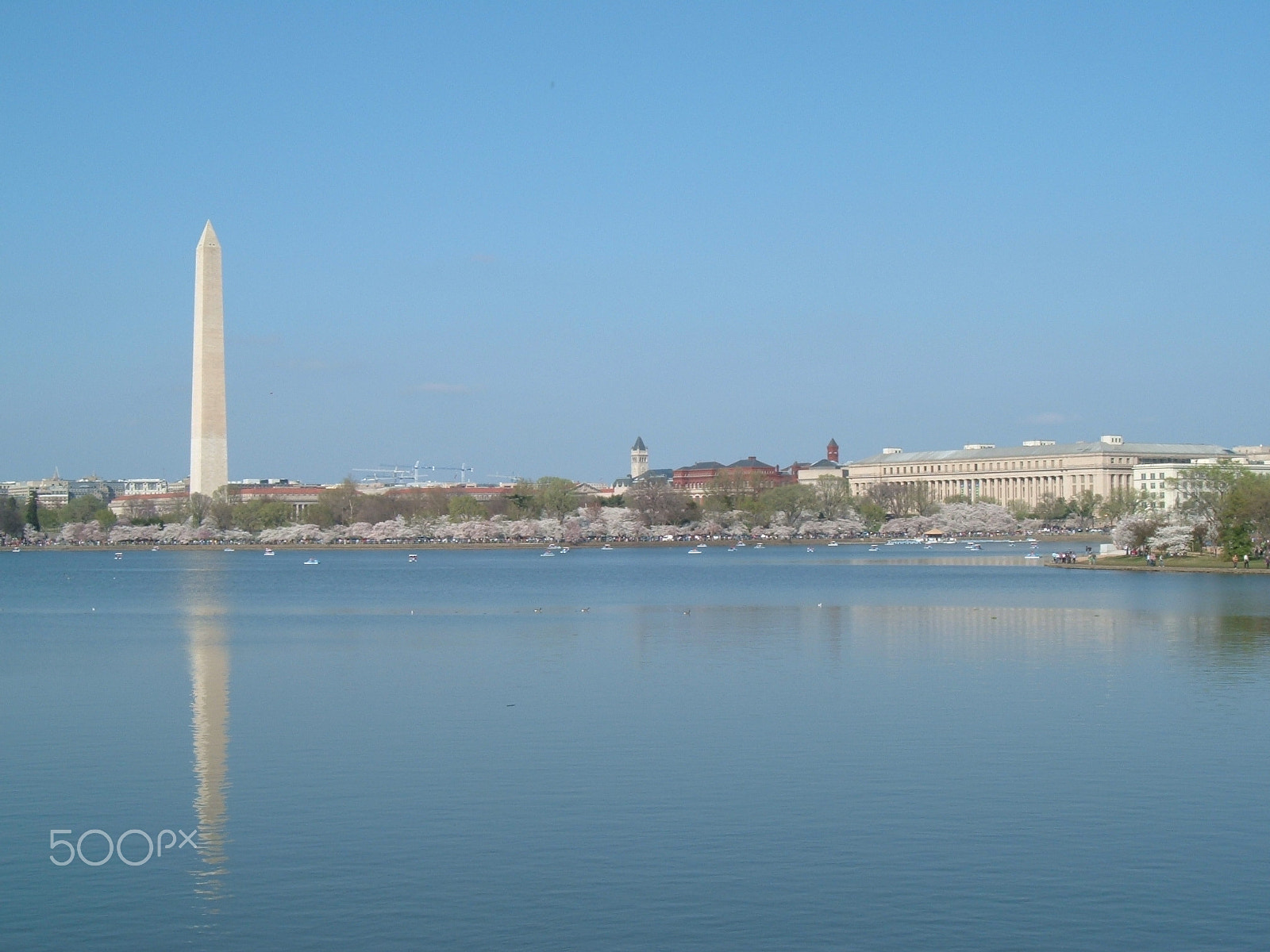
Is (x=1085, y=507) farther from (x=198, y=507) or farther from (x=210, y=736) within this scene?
(x=210, y=736)

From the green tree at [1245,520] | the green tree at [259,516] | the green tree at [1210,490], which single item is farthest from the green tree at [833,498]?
the green tree at [1245,520]

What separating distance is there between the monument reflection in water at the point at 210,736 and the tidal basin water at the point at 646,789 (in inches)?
2.2

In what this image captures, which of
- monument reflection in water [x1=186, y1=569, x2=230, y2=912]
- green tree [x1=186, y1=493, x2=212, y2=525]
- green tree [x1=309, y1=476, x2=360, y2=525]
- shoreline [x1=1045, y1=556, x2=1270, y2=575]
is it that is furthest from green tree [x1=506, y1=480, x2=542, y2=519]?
monument reflection in water [x1=186, y1=569, x2=230, y2=912]

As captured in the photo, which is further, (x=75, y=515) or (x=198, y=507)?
(x=75, y=515)

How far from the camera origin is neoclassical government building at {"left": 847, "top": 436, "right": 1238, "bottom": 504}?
128 metres

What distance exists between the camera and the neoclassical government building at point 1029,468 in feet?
421

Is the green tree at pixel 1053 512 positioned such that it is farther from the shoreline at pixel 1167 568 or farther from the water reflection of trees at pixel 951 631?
the water reflection of trees at pixel 951 631

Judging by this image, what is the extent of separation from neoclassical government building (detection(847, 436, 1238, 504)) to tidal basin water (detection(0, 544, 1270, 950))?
10135cm

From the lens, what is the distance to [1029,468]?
443 ft

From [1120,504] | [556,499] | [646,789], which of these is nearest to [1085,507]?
[1120,504]

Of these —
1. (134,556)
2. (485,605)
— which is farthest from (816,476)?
(485,605)

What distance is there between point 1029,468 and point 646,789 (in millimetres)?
125713

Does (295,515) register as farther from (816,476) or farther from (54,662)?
(54,662)

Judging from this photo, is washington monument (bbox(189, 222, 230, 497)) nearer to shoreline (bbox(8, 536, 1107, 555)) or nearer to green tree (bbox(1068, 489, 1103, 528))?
shoreline (bbox(8, 536, 1107, 555))
